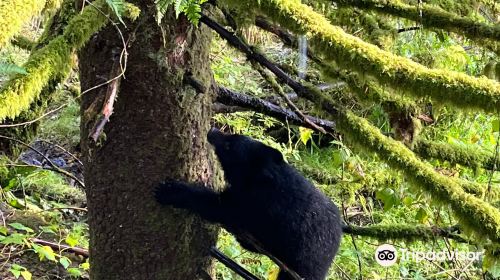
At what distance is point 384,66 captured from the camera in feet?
5.42

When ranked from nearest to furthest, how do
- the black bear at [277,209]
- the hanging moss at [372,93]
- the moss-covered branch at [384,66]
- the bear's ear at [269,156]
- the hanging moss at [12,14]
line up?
the hanging moss at [12,14]
the moss-covered branch at [384,66]
the hanging moss at [372,93]
the black bear at [277,209]
the bear's ear at [269,156]

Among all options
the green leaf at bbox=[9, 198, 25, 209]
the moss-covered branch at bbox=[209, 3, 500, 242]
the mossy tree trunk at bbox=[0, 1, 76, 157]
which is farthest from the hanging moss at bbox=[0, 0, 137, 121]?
the green leaf at bbox=[9, 198, 25, 209]

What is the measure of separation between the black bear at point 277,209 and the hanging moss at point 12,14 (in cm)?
159

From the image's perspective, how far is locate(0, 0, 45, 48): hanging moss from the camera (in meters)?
1.25

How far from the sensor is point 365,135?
1.90 meters

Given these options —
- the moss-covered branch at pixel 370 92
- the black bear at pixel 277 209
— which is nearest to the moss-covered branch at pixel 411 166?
the moss-covered branch at pixel 370 92

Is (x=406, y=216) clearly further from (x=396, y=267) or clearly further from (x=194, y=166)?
(x=194, y=166)

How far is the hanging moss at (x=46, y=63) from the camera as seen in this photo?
59.5 inches

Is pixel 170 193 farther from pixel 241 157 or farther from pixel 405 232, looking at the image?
pixel 405 232

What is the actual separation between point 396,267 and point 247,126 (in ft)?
5.90

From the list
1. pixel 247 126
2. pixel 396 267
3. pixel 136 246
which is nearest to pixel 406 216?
pixel 396 267

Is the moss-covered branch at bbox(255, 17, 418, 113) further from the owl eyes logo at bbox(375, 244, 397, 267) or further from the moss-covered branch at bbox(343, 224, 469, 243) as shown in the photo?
the owl eyes logo at bbox(375, 244, 397, 267)

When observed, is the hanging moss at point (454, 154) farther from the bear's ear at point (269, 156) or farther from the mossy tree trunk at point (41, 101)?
the mossy tree trunk at point (41, 101)

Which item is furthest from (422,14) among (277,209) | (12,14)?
Answer: (277,209)
